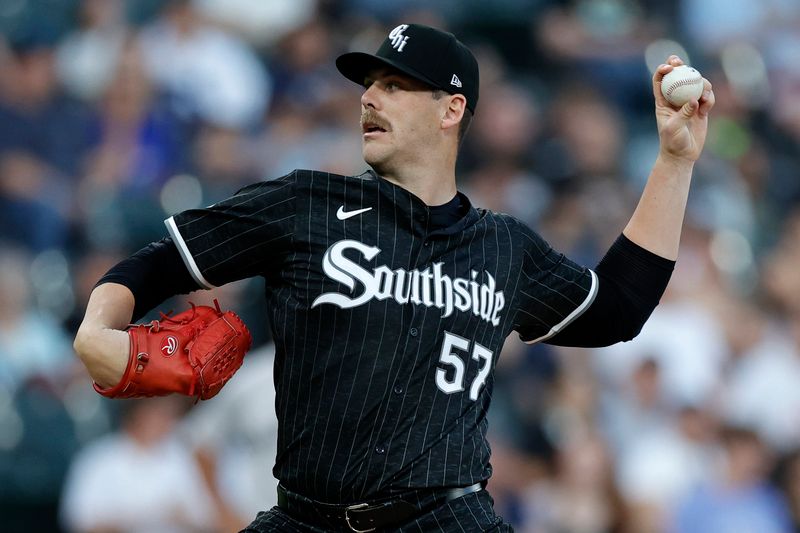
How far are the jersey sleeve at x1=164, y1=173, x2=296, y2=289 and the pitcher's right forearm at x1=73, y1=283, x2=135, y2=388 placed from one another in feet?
0.64

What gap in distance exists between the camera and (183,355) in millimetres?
3012

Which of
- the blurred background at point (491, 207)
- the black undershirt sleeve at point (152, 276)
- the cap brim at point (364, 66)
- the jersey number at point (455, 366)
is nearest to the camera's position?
the black undershirt sleeve at point (152, 276)

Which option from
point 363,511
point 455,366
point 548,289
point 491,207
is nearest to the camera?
point 363,511

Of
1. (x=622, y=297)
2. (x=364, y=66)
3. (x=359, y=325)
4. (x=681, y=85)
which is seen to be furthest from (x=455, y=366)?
(x=681, y=85)

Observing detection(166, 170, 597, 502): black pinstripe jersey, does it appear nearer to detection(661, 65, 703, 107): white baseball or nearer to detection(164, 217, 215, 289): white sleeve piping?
detection(164, 217, 215, 289): white sleeve piping

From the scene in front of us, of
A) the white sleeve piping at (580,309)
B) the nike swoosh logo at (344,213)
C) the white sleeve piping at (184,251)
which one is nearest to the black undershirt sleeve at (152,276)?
the white sleeve piping at (184,251)

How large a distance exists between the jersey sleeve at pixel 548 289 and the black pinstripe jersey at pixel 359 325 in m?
0.19

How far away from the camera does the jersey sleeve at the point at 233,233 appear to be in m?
3.04

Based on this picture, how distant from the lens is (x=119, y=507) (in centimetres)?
652

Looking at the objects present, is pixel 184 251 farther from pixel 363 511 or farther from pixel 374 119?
pixel 363 511

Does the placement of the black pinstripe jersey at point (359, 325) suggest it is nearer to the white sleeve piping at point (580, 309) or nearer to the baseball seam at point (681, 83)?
the white sleeve piping at point (580, 309)

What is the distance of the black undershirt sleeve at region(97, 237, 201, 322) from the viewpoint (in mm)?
2994

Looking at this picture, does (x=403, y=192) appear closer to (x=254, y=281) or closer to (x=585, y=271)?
(x=585, y=271)

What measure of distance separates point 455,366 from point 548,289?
427 mm
